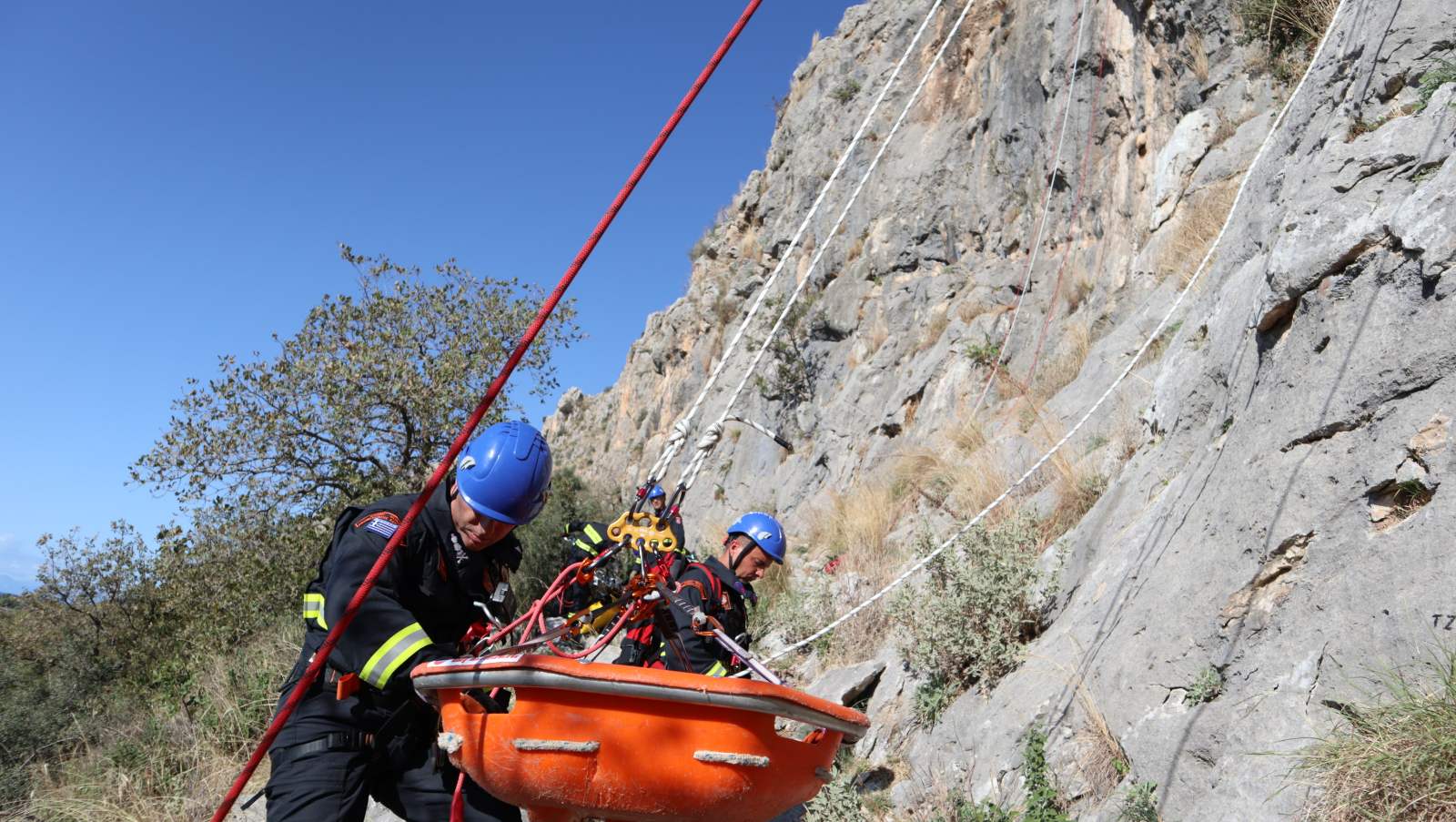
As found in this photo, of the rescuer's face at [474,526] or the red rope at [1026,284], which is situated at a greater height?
the rescuer's face at [474,526]

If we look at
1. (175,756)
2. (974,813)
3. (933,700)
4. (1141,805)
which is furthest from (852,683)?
(175,756)

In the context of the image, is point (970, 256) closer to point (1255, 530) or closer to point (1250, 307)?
point (1250, 307)

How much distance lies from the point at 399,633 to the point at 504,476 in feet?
2.08

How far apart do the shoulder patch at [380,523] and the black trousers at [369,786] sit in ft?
2.50

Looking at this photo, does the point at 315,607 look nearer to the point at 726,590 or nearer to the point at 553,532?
the point at 726,590

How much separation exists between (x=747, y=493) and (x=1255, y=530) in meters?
14.3

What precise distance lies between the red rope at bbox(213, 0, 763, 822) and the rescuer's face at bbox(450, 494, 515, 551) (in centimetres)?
22

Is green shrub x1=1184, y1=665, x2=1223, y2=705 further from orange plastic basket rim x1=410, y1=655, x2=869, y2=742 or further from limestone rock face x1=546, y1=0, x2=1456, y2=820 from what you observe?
orange plastic basket rim x1=410, y1=655, x2=869, y2=742

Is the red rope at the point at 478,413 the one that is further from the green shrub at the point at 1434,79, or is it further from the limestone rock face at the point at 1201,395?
the green shrub at the point at 1434,79

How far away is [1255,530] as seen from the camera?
10.9 feet

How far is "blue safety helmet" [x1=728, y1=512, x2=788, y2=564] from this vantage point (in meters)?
5.73

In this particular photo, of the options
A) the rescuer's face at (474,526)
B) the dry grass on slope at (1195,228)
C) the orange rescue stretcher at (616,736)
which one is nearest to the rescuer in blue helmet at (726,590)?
the rescuer's face at (474,526)

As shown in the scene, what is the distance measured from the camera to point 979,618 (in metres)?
4.93

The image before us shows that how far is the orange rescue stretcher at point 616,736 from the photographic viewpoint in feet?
7.36
